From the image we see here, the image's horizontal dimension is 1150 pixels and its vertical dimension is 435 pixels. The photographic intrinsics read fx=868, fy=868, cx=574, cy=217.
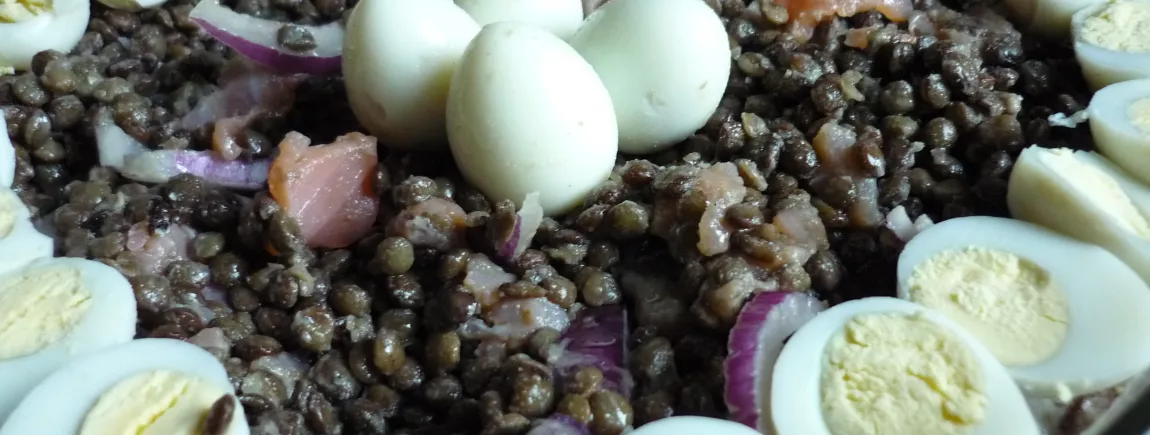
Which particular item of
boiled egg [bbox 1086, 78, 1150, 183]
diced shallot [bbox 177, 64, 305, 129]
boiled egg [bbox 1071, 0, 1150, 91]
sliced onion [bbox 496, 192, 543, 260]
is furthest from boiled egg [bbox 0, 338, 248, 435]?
boiled egg [bbox 1071, 0, 1150, 91]

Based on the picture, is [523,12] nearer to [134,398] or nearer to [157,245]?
[157,245]

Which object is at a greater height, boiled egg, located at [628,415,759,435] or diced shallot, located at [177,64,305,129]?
boiled egg, located at [628,415,759,435]

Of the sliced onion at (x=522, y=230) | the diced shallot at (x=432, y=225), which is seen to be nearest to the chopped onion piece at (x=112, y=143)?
the diced shallot at (x=432, y=225)

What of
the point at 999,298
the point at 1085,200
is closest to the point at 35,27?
the point at 999,298

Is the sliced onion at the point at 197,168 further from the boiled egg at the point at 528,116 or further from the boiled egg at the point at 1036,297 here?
the boiled egg at the point at 1036,297

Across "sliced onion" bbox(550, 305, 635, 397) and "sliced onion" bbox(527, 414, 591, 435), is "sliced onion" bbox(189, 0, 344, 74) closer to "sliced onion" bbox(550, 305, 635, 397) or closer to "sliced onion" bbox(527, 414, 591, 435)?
"sliced onion" bbox(550, 305, 635, 397)
